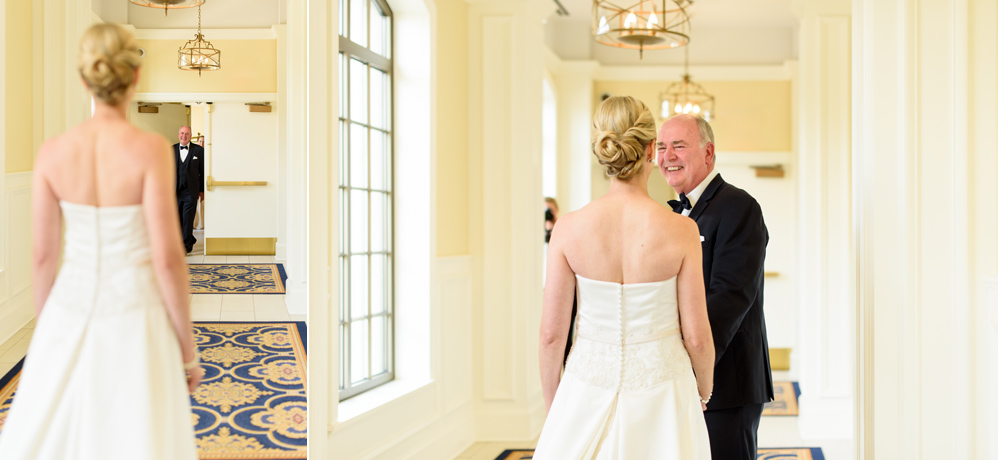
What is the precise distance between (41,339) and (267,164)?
756mm

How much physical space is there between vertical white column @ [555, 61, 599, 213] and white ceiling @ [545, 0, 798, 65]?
204 millimetres

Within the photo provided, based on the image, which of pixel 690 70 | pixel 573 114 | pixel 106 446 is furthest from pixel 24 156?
pixel 690 70

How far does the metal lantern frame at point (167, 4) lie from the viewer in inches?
66.3

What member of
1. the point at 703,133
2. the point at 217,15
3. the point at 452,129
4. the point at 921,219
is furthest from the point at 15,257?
the point at 452,129

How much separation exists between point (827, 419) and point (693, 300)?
390 cm

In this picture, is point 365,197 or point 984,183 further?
point 365,197

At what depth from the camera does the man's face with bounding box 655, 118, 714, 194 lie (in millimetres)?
2537

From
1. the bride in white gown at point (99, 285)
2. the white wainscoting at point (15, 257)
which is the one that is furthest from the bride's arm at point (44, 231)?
the white wainscoting at point (15, 257)

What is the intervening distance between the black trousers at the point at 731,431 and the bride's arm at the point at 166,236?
1.62 m

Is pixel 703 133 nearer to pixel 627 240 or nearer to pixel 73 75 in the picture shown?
pixel 627 240

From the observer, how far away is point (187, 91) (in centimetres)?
175

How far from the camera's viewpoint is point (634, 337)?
6.13 ft

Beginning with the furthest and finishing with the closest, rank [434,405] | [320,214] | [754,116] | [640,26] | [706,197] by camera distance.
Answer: [754,116] → [640,26] → [434,405] → [320,214] → [706,197]

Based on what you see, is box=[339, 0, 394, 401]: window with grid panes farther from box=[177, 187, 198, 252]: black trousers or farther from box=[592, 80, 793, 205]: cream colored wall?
box=[592, 80, 793, 205]: cream colored wall
